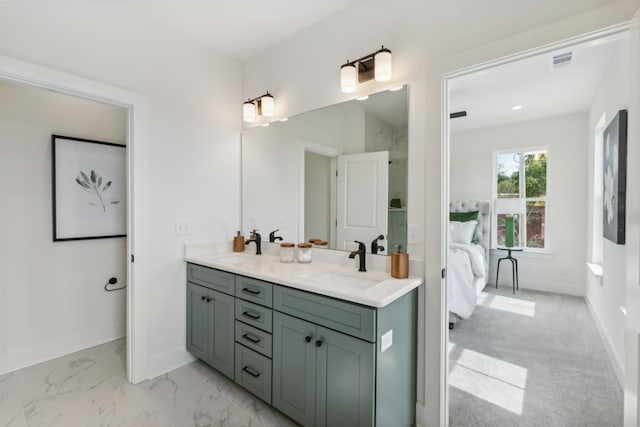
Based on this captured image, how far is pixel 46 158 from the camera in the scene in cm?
259

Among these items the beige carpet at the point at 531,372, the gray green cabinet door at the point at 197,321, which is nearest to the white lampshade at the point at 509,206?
the beige carpet at the point at 531,372

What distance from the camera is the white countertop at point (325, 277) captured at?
1.49 meters

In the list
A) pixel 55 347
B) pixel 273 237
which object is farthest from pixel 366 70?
pixel 55 347

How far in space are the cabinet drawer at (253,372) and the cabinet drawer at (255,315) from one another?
0.65 ft

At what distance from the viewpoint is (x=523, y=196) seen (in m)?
5.01

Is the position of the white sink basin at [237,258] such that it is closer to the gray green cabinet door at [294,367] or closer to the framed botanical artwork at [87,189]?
the gray green cabinet door at [294,367]

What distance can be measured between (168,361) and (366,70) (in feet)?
9.03

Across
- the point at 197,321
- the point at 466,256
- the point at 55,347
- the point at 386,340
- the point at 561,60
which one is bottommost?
the point at 55,347

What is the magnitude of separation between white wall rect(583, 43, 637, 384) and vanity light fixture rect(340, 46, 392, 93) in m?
2.00

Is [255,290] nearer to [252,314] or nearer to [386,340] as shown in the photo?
[252,314]

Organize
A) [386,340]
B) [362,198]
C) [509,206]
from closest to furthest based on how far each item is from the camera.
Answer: [386,340], [362,198], [509,206]

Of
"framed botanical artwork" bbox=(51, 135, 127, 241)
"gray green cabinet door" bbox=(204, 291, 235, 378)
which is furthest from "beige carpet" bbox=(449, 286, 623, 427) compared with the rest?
"framed botanical artwork" bbox=(51, 135, 127, 241)

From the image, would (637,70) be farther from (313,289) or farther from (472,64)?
(313,289)

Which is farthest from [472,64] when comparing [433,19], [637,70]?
[637,70]
